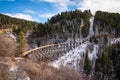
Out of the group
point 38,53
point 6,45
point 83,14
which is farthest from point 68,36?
point 6,45

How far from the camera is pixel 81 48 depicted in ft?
376

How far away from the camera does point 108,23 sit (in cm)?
13488

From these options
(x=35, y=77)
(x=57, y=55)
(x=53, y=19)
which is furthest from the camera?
(x=53, y=19)

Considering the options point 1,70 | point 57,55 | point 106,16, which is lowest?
point 57,55

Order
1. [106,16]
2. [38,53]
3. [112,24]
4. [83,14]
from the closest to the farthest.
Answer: [38,53] → [112,24] → [106,16] → [83,14]

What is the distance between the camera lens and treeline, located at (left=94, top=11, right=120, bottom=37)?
422 ft

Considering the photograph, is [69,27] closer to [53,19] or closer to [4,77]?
[53,19]

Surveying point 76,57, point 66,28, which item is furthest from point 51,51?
point 66,28

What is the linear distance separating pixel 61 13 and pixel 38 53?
7579 centimetres

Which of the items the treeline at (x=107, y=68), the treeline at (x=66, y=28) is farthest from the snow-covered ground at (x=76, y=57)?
the treeline at (x=66, y=28)

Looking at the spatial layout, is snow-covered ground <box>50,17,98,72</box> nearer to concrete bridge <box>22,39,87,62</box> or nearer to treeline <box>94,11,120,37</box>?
concrete bridge <box>22,39,87,62</box>

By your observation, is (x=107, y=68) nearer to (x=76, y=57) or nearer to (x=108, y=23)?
(x=76, y=57)

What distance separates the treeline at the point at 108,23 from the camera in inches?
5064

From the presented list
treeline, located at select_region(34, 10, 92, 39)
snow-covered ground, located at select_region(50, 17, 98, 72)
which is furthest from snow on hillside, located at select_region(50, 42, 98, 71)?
treeline, located at select_region(34, 10, 92, 39)
